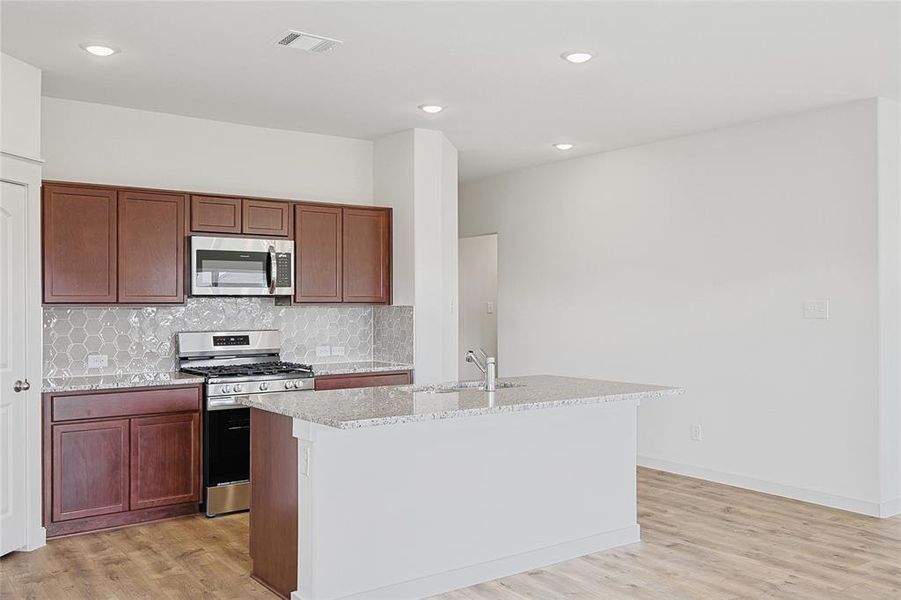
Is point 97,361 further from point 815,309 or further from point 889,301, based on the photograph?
point 889,301

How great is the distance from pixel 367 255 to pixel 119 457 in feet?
7.39

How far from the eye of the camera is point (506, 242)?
7.93 metres

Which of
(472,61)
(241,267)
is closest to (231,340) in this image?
(241,267)

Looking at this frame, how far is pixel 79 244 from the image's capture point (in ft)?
15.7

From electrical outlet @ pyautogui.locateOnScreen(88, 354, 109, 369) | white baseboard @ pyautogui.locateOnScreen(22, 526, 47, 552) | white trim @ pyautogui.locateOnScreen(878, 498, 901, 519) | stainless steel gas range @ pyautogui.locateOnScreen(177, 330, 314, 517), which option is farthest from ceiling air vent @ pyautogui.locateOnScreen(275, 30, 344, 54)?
white trim @ pyautogui.locateOnScreen(878, 498, 901, 519)

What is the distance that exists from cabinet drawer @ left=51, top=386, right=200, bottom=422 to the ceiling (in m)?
1.84

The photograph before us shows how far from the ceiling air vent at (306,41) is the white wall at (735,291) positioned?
3.25m

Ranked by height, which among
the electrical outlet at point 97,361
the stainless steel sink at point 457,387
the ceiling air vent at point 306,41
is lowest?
the stainless steel sink at point 457,387

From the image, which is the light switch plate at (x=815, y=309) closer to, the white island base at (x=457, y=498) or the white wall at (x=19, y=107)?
the white island base at (x=457, y=498)

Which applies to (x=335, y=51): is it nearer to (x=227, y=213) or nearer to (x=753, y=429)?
(x=227, y=213)

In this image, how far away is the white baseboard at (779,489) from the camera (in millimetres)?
5012

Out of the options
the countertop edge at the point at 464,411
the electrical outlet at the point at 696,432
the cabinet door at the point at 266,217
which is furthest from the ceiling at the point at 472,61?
the electrical outlet at the point at 696,432

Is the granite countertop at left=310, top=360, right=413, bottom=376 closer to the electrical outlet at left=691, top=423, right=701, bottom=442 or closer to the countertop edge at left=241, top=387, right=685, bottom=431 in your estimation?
the countertop edge at left=241, top=387, right=685, bottom=431

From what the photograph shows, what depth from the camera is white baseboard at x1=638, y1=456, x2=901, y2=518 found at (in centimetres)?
501
